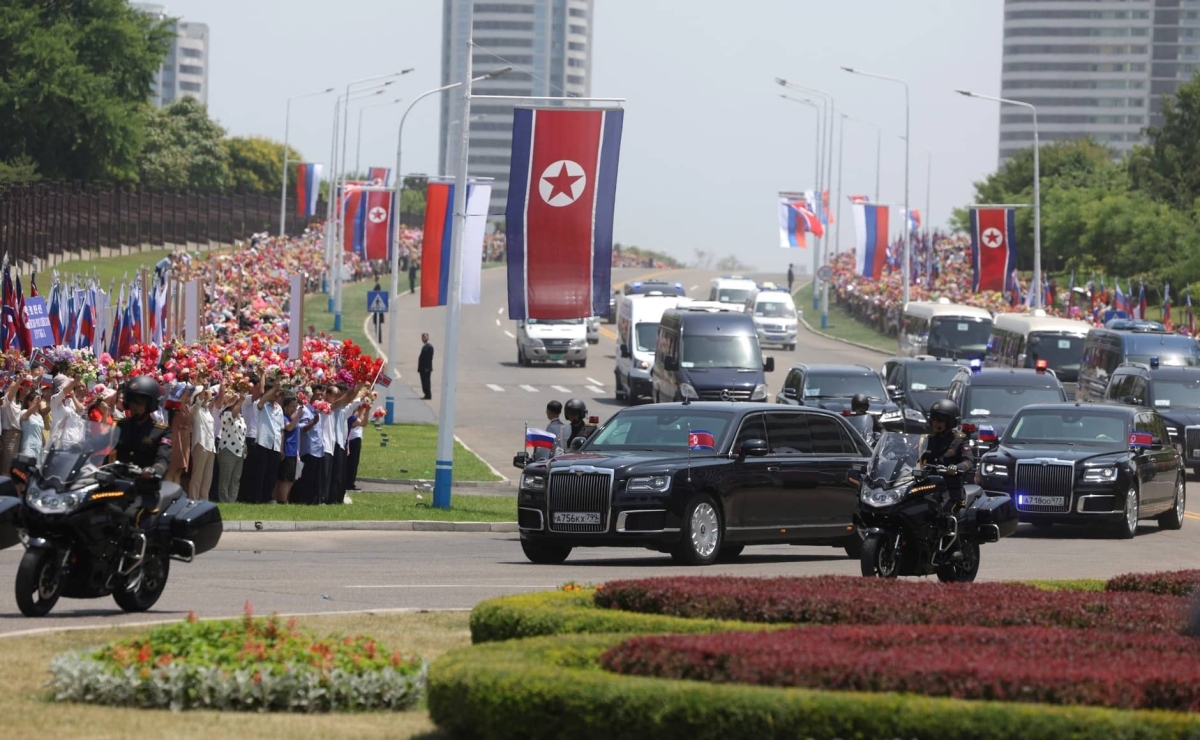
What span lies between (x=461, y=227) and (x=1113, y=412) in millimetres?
8867

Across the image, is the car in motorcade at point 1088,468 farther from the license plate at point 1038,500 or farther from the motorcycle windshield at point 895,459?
the motorcycle windshield at point 895,459

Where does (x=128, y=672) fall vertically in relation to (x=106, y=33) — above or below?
below

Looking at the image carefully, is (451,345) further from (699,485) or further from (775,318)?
(775,318)

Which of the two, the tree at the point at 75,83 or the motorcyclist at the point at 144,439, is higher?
the tree at the point at 75,83

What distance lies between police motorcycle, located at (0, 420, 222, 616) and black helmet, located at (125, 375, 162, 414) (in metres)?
0.29

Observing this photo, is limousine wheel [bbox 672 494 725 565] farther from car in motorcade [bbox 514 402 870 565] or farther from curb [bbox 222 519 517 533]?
curb [bbox 222 519 517 533]

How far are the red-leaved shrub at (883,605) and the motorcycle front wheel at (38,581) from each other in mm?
3835

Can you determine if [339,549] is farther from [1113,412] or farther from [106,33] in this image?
[106,33]

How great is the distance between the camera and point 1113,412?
85.8 ft

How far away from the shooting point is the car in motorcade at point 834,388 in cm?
3641

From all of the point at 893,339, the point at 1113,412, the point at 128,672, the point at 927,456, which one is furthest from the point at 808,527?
the point at 893,339

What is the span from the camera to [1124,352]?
133 feet

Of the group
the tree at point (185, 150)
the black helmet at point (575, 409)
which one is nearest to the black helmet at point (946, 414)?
the black helmet at point (575, 409)

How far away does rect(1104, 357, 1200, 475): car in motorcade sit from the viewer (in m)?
34.0
